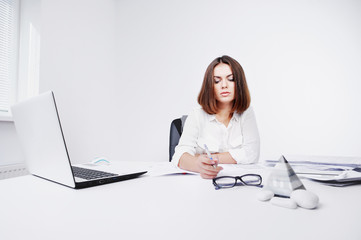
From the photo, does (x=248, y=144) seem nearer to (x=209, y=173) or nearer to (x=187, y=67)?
(x=209, y=173)

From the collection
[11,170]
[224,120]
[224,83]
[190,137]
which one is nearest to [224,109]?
[224,120]

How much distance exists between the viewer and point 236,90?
1.21m

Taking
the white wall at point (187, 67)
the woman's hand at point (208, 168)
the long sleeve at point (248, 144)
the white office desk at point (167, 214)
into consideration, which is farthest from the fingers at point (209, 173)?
the white wall at point (187, 67)

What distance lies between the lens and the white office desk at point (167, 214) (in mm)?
300

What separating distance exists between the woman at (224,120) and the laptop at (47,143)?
542mm

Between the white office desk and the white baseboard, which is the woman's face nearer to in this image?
the white office desk

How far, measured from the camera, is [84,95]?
225cm

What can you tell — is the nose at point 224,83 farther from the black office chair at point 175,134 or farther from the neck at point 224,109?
the black office chair at point 175,134

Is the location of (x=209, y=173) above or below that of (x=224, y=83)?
below

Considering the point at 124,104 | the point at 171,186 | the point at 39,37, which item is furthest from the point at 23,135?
the point at 124,104

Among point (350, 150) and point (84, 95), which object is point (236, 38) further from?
point (84, 95)

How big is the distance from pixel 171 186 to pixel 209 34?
2133mm

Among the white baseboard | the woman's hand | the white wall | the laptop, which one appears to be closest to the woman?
the woman's hand

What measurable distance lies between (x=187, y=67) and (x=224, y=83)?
1.27 metres
